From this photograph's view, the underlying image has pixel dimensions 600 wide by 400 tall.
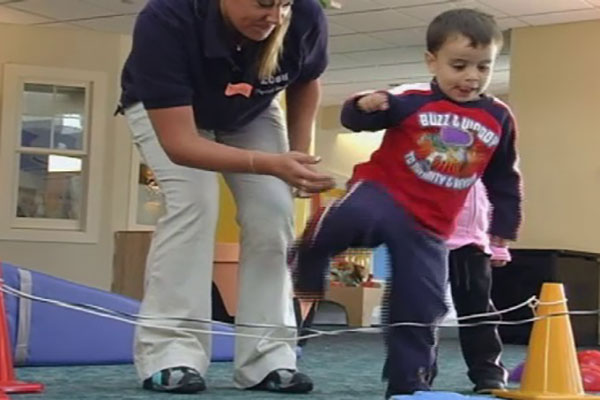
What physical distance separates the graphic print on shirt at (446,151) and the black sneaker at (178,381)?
0.52m

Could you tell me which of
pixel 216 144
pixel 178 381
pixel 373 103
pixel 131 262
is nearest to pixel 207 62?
pixel 216 144

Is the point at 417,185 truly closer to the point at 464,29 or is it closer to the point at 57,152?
the point at 464,29

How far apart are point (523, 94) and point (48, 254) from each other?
115 inches

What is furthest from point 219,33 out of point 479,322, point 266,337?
point 479,322

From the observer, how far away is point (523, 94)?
5797mm

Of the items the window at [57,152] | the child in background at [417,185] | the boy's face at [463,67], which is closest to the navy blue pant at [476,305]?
the child in background at [417,185]

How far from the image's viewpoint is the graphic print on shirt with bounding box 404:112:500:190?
1.69 m

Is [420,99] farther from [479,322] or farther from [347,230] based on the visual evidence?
[479,322]

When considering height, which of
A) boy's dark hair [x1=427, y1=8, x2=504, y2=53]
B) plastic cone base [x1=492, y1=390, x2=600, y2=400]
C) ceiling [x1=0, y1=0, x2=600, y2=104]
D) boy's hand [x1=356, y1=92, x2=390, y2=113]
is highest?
ceiling [x1=0, y1=0, x2=600, y2=104]

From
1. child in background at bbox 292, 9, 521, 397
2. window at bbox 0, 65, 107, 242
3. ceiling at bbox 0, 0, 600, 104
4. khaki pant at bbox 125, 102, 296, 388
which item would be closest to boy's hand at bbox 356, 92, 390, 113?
child in background at bbox 292, 9, 521, 397

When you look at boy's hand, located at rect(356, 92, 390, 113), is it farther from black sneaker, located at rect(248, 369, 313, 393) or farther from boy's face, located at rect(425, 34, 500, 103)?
black sneaker, located at rect(248, 369, 313, 393)

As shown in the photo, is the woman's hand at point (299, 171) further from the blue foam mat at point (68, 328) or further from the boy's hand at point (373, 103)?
the blue foam mat at point (68, 328)

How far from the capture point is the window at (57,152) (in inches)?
243

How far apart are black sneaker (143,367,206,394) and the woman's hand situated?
43 cm
